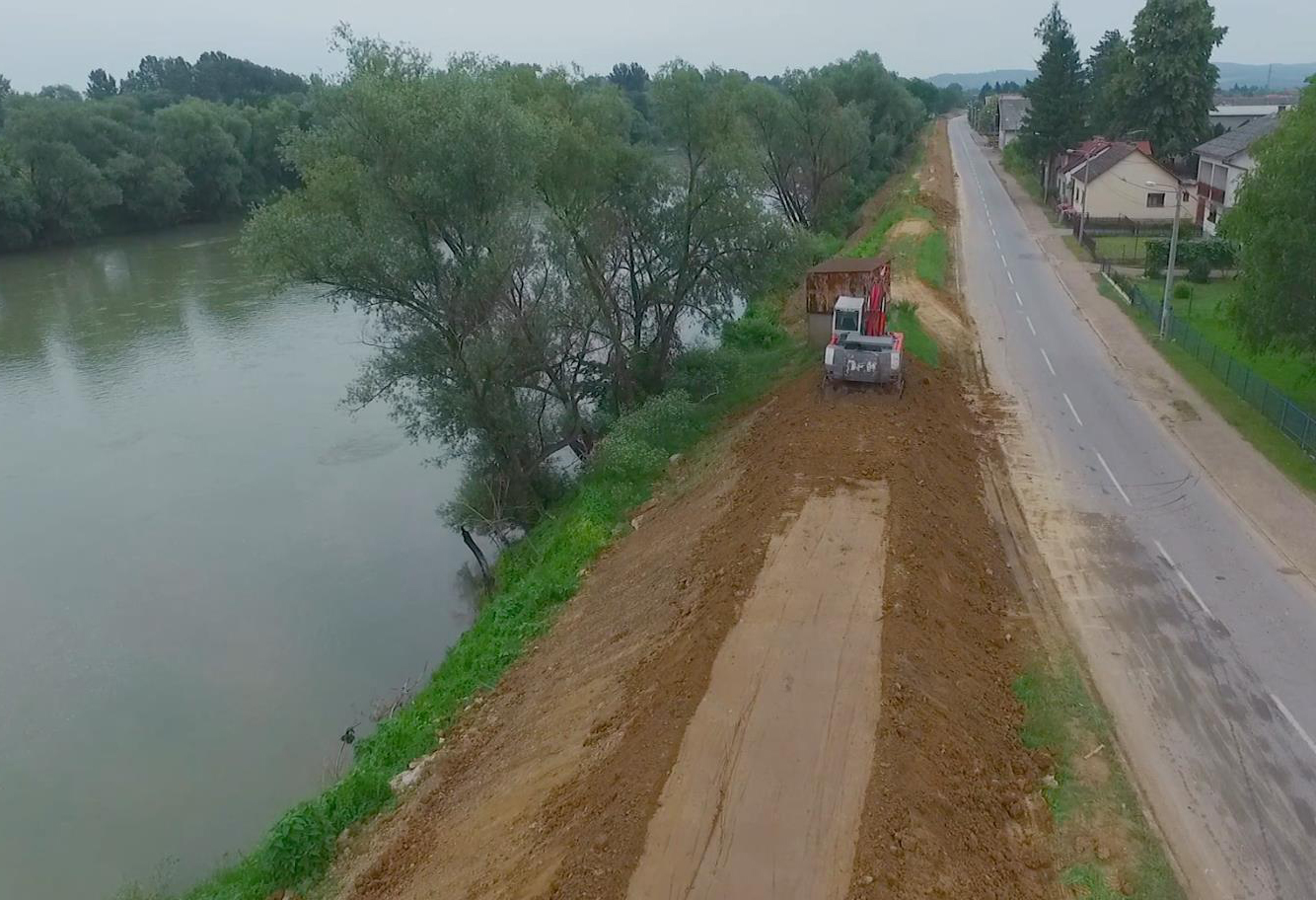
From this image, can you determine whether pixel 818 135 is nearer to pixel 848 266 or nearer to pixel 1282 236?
pixel 848 266

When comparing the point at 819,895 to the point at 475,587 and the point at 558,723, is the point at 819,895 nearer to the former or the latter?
the point at 558,723

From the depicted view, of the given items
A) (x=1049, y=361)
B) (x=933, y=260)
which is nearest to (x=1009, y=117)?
(x=933, y=260)

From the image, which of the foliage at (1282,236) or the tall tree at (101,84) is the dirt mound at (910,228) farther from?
the tall tree at (101,84)

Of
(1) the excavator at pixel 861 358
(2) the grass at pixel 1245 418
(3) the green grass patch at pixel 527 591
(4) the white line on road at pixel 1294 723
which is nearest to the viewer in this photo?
(4) the white line on road at pixel 1294 723

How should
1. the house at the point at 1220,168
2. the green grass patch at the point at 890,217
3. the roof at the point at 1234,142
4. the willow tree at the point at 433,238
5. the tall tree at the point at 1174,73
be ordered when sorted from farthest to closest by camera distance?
1. the tall tree at the point at 1174,73
2. the roof at the point at 1234,142
3. the green grass patch at the point at 890,217
4. the house at the point at 1220,168
5. the willow tree at the point at 433,238

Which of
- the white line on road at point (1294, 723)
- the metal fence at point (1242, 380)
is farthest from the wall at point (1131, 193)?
the white line on road at point (1294, 723)

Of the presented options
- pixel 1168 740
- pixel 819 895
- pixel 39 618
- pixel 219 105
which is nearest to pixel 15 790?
pixel 39 618

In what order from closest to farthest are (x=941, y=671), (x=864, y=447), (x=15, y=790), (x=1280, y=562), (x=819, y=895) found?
(x=819, y=895)
(x=941, y=671)
(x=15, y=790)
(x=1280, y=562)
(x=864, y=447)

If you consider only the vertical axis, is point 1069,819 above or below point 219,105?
below
